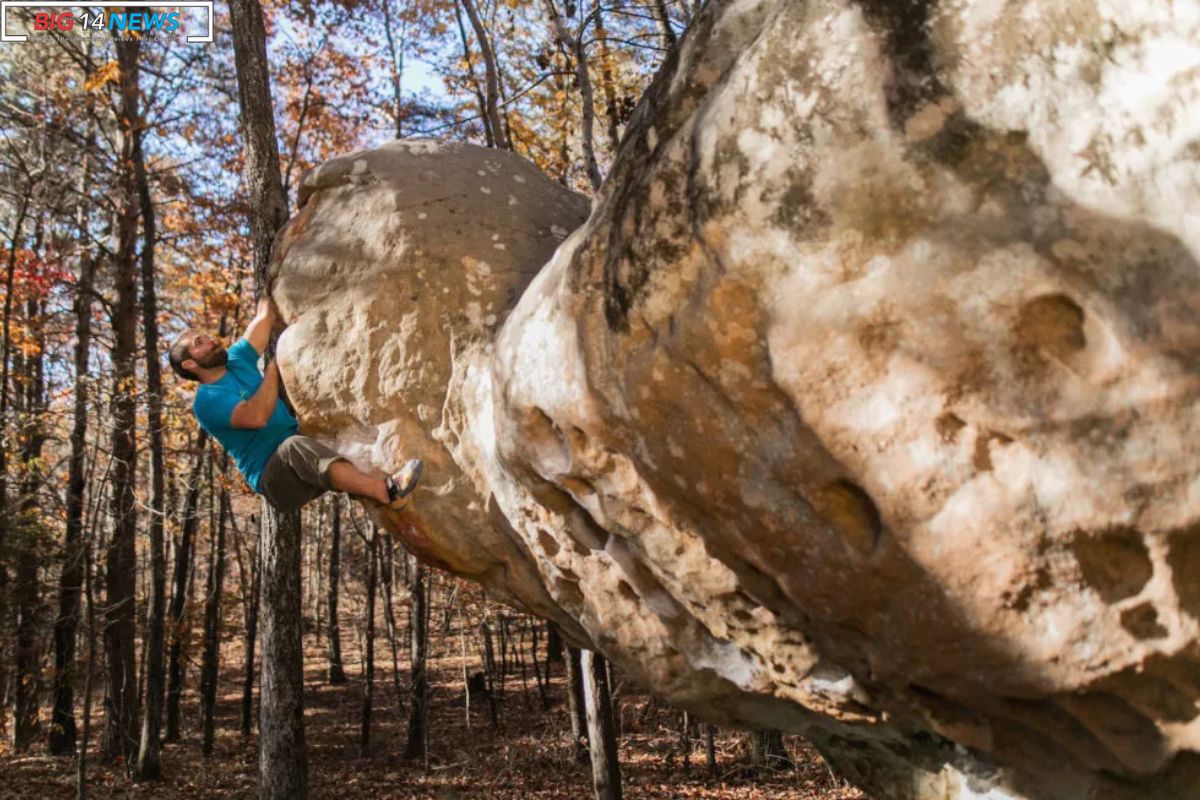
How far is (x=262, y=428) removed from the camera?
19.0 ft

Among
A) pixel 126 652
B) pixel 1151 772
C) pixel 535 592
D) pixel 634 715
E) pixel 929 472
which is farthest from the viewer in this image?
pixel 634 715

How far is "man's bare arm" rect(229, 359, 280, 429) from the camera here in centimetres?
557

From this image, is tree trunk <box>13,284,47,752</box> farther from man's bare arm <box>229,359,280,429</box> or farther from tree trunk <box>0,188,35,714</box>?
man's bare arm <box>229,359,280,429</box>

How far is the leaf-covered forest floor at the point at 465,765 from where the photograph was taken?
12.0 metres

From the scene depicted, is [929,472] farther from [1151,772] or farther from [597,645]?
[597,645]

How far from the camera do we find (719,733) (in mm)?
14109

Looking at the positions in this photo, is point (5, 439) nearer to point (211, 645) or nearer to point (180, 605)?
point (180, 605)

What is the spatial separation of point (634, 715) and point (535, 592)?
12.1 m

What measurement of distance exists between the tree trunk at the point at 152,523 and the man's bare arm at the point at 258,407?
8.12 meters

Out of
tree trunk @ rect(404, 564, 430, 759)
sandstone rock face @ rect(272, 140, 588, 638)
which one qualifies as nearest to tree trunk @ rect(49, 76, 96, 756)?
tree trunk @ rect(404, 564, 430, 759)

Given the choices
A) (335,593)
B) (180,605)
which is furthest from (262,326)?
(335,593)

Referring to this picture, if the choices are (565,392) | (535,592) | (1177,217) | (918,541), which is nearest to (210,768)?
(535,592)

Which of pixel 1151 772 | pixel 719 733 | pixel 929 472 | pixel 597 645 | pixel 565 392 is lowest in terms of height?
pixel 719 733

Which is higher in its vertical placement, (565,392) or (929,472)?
(565,392)
